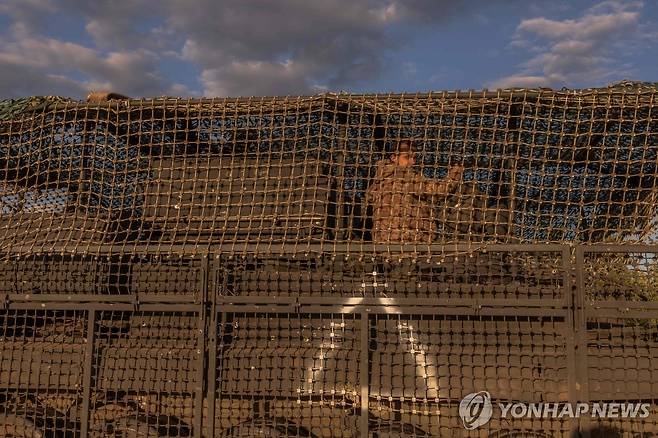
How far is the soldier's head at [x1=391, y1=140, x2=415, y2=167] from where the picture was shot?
15.4 ft

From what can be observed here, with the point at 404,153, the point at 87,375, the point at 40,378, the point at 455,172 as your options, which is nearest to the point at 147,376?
the point at 87,375

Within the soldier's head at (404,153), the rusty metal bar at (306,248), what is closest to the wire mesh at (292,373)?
the rusty metal bar at (306,248)

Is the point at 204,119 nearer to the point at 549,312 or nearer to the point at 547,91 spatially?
the point at 547,91

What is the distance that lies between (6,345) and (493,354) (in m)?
3.64

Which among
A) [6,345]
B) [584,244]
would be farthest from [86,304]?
[584,244]

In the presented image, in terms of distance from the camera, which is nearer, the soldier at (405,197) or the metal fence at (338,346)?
the metal fence at (338,346)

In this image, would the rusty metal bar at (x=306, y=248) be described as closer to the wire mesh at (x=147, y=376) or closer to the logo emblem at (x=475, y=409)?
the wire mesh at (x=147, y=376)

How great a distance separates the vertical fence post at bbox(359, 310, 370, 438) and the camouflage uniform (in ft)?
2.30

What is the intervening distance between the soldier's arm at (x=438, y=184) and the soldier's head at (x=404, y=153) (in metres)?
0.13

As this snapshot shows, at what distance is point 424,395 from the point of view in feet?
13.8

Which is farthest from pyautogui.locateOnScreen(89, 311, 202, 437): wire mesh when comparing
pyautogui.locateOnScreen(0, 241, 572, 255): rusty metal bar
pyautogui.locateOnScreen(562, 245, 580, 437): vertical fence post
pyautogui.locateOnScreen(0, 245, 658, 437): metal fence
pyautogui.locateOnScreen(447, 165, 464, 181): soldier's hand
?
pyautogui.locateOnScreen(562, 245, 580, 437): vertical fence post

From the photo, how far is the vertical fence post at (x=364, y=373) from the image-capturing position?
4148 millimetres

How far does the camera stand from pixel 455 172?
469cm

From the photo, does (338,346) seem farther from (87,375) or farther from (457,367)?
(87,375)
